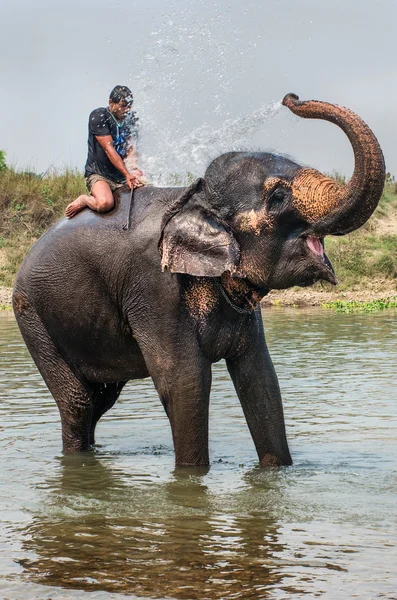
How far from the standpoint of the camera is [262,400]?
24.5ft

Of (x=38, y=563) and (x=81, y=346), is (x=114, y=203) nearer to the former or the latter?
(x=81, y=346)

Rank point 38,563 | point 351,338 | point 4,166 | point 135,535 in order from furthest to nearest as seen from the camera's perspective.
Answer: point 4,166, point 351,338, point 135,535, point 38,563

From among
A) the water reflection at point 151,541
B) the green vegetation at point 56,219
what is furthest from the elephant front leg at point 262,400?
the green vegetation at point 56,219

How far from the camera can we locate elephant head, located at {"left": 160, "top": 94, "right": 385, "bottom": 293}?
657 cm

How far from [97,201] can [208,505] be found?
2.18 metres

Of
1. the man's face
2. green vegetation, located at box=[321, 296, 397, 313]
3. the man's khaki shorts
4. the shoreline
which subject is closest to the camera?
the man's khaki shorts

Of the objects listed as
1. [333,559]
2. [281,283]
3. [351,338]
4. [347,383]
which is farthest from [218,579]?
[351,338]

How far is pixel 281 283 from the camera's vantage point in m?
6.82

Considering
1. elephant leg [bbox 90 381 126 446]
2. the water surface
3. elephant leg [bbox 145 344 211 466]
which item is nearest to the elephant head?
elephant leg [bbox 145 344 211 466]

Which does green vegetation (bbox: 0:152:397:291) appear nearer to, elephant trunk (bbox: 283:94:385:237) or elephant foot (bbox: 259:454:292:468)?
elephant foot (bbox: 259:454:292:468)

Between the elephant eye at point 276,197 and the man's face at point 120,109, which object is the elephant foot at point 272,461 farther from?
the man's face at point 120,109

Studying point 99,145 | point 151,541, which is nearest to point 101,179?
point 99,145

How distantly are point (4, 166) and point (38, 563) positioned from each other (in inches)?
1128

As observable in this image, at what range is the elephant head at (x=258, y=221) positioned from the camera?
21.5 feet
